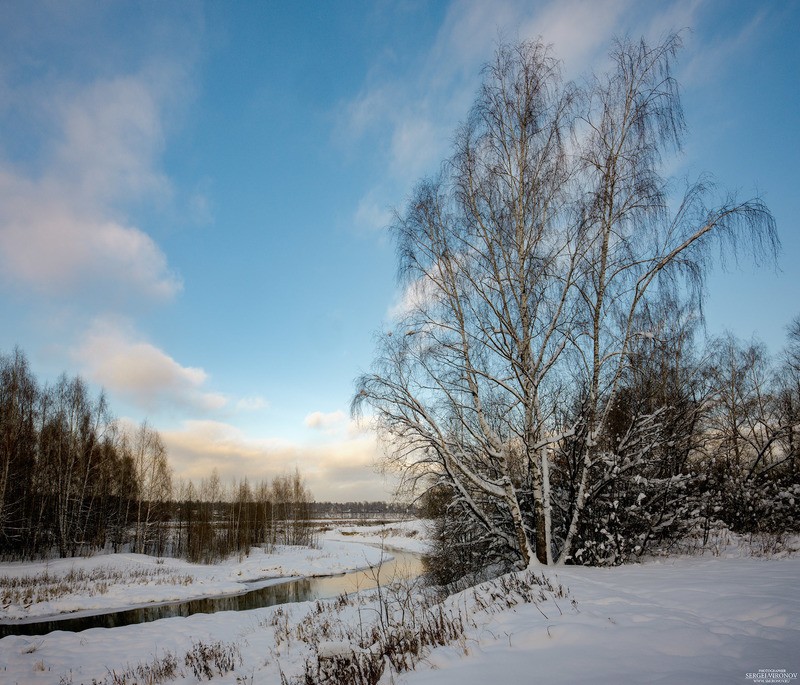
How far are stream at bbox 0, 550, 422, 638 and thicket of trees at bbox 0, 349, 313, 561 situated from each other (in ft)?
48.2

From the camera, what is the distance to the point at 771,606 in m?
3.79

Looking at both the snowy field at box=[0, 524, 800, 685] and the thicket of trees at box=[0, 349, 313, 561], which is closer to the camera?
the snowy field at box=[0, 524, 800, 685]

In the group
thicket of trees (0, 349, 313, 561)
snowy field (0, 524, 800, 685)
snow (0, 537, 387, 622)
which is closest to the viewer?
snowy field (0, 524, 800, 685)

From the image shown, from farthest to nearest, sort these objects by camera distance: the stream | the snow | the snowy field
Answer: the snow
the stream
the snowy field

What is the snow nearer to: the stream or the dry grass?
the dry grass

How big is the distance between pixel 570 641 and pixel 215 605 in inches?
765

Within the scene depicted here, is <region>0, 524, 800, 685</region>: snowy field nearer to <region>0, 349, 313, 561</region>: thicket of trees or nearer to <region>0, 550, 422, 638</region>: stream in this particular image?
<region>0, 550, 422, 638</region>: stream

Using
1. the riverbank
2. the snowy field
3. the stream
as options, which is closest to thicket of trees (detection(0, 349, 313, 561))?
the riverbank

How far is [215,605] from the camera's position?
18062 mm

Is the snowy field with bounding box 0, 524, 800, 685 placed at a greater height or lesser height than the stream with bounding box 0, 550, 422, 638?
greater

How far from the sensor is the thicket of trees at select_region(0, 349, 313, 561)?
28.5m

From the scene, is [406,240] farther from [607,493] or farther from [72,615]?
[72,615]

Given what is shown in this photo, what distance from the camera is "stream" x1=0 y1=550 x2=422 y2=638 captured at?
13969mm

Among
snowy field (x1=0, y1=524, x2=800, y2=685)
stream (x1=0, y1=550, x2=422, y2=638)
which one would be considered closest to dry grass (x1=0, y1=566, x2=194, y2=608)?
stream (x1=0, y1=550, x2=422, y2=638)
